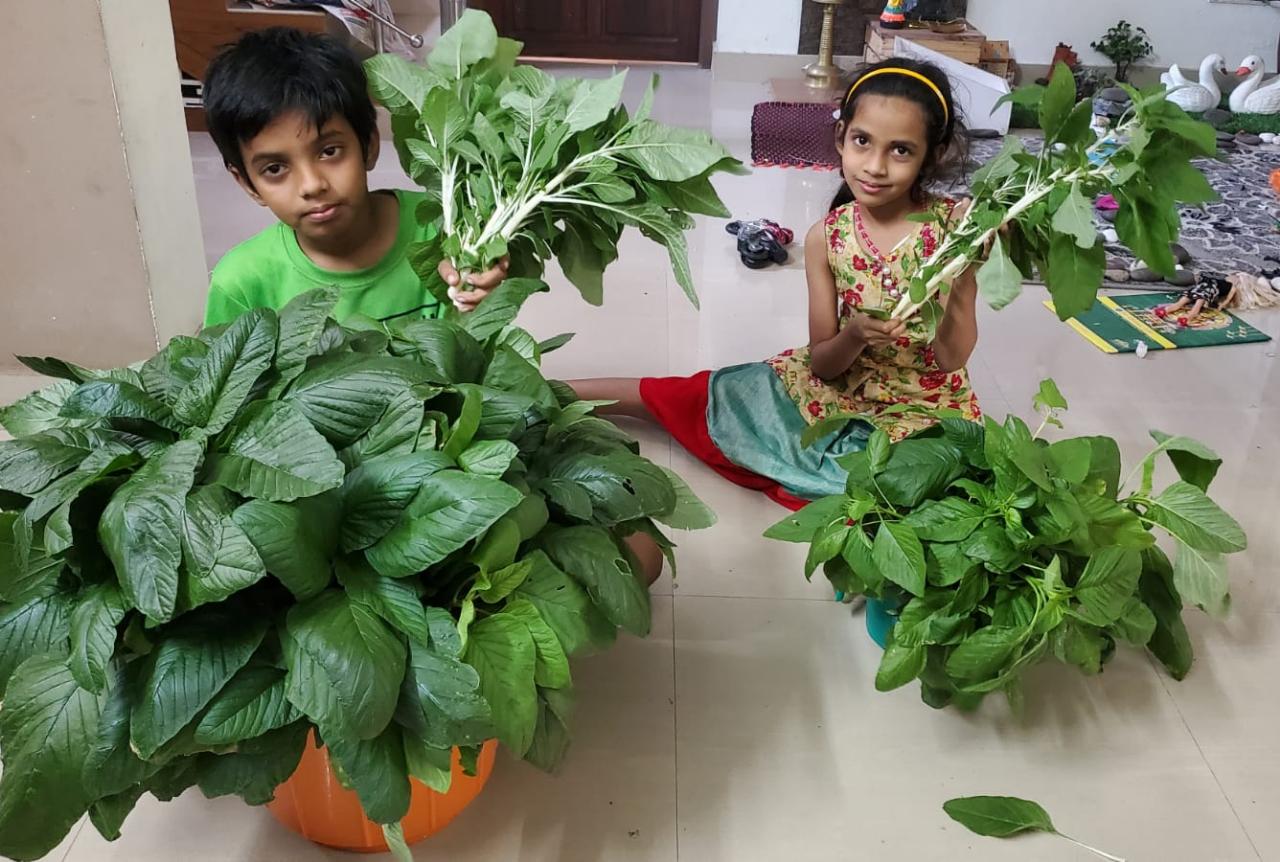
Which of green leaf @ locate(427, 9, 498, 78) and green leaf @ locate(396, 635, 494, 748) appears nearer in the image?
green leaf @ locate(396, 635, 494, 748)

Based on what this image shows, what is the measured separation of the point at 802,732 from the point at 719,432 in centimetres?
59

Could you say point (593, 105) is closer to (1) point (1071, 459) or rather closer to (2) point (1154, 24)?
(1) point (1071, 459)

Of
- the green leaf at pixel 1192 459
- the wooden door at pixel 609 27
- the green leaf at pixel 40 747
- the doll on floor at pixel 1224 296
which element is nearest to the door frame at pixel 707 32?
the wooden door at pixel 609 27

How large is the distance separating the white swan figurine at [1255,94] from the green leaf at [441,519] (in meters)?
4.10

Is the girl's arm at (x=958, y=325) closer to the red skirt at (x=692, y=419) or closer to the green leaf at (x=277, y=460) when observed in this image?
the red skirt at (x=692, y=419)

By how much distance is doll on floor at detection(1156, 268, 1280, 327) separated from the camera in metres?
2.31

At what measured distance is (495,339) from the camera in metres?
1.03

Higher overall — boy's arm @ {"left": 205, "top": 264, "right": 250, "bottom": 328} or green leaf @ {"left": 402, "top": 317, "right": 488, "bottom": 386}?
green leaf @ {"left": 402, "top": 317, "right": 488, "bottom": 386}

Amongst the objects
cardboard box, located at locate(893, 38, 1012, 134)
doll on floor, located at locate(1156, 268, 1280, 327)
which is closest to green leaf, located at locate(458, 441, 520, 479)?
doll on floor, located at locate(1156, 268, 1280, 327)

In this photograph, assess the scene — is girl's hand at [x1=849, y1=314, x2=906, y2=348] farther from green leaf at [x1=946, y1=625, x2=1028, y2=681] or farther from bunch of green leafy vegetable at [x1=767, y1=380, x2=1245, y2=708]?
green leaf at [x1=946, y1=625, x2=1028, y2=681]

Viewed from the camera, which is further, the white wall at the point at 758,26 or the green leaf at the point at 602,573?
the white wall at the point at 758,26

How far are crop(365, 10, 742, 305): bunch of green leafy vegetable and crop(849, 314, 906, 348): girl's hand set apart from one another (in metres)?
0.34

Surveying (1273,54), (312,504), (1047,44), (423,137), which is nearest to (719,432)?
(423,137)

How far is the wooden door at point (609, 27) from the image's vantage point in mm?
4668
